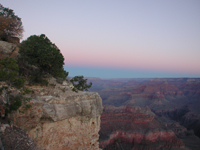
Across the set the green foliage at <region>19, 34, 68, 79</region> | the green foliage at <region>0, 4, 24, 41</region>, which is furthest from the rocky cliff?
the green foliage at <region>0, 4, 24, 41</region>

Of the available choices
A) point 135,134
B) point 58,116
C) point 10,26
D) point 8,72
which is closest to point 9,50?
point 10,26

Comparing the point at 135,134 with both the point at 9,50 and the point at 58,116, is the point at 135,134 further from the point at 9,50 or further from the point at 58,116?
the point at 9,50

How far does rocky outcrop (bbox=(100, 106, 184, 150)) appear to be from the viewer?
1315 inches

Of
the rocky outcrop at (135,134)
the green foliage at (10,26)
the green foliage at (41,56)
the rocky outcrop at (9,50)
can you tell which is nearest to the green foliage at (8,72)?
the green foliage at (41,56)

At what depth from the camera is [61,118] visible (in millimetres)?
9258

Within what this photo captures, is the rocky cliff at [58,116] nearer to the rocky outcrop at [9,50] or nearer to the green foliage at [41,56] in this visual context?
the rocky outcrop at [9,50]

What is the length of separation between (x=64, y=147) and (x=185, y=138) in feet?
146

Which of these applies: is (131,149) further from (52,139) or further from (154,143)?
(52,139)

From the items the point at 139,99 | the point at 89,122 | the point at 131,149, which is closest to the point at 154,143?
the point at 131,149

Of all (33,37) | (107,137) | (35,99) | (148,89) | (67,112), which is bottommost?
(107,137)

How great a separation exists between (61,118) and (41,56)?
14.6 ft

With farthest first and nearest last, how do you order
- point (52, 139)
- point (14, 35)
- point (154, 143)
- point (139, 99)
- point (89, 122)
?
point (139, 99), point (154, 143), point (14, 35), point (89, 122), point (52, 139)

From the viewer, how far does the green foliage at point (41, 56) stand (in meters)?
9.77

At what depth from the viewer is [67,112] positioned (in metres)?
9.69
